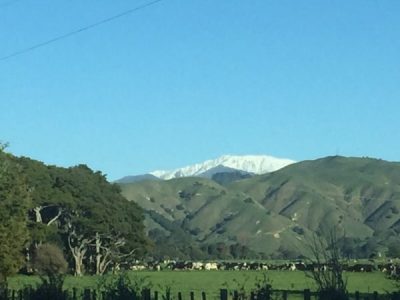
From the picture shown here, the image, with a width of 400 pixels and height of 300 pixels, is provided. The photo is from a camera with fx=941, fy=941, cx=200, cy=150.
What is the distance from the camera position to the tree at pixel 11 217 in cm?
5481

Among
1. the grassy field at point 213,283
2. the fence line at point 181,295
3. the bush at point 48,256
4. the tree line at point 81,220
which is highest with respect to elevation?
the tree line at point 81,220

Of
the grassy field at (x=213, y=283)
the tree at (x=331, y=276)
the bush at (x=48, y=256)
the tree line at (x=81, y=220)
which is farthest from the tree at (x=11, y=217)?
the tree at (x=331, y=276)

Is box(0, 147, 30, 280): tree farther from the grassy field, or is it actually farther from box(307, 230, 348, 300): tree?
box(307, 230, 348, 300): tree

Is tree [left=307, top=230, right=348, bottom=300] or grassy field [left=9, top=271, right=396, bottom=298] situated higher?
grassy field [left=9, top=271, right=396, bottom=298]

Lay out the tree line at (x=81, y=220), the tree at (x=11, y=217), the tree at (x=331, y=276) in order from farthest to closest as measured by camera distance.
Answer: the tree line at (x=81, y=220) < the tree at (x=11, y=217) < the tree at (x=331, y=276)

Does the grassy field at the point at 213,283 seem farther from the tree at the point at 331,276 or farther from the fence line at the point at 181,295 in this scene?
the tree at the point at 331,276

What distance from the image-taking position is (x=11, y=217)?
189 feet

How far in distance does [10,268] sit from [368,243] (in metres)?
118

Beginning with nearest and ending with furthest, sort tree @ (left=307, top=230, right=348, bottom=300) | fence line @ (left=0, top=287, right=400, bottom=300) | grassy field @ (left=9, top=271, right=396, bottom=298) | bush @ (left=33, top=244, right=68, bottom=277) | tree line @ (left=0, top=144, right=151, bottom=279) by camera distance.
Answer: tree @ (left=307, top=230, right=348, bottom=300), fence line @ (left=0, top=287, right=400, bottom=300), grassy field @ (left=9, top=271, right=396, bottom=298), bush @ (left=33, top=244, right=68, bottom=277), tree line @ (left=0, top=144, right=151, bottom=279)

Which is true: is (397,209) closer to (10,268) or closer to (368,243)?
(368,243)

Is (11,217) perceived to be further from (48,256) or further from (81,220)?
(81,220)

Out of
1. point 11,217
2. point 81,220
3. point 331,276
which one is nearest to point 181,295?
point 331,276

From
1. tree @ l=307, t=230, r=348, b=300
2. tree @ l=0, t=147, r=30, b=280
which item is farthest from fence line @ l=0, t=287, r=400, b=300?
tree @ l=0, t=147, r=30, b=280

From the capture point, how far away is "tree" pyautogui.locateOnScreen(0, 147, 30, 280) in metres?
54.8
